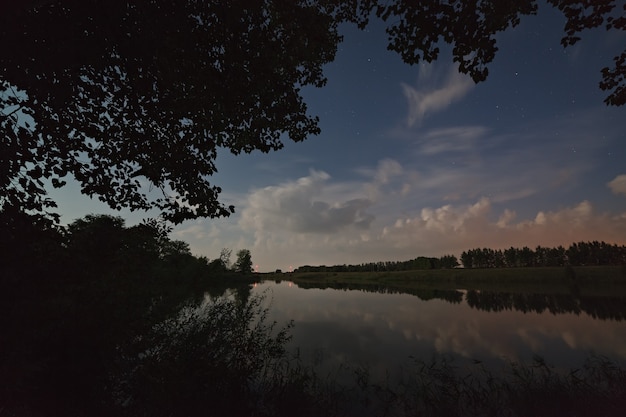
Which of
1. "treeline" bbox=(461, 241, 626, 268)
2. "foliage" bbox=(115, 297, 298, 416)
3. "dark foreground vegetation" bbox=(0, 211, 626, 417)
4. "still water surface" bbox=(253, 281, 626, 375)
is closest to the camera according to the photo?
"dark foreground vegetation" bbox=(0, 211, 626, 417)

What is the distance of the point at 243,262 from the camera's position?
168m

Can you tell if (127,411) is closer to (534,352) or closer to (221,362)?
(221,362)

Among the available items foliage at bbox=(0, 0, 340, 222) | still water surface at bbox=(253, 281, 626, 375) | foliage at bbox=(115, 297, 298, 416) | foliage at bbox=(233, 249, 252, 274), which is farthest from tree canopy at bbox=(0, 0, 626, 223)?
foliage at bbox=(233, 249, 252, 274)

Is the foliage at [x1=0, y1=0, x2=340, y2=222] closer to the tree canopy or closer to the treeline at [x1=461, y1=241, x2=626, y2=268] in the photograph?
the tree canopy

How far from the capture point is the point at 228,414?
24.4ft

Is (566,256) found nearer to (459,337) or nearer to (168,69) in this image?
(459,337)

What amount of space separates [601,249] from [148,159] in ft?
777

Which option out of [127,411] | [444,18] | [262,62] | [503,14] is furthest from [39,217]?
[503,14]

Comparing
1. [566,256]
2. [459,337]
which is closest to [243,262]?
[459,337]

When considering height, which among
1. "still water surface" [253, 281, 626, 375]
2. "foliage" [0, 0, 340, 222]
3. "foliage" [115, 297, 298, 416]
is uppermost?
"foliage" [0, 0, 340, 222]

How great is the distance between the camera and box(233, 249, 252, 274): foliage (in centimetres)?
16725

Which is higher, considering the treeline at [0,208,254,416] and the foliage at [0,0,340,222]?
the foliage at [0,0,340,222]

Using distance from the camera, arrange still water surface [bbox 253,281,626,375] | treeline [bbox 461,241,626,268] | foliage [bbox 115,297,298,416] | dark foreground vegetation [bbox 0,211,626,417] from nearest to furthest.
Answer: dark foreground vegetation [bbox 0,211,626,417]
foliage [bbox 115,297,298,416]
still water surface [bbox 253,281,626,375]
treeline [bbox 461,241,626,268]

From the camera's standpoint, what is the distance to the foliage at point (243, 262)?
167 m
